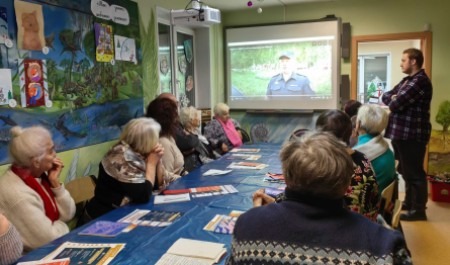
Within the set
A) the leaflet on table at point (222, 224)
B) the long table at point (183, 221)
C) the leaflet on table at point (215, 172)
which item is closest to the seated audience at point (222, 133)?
the leaflet on table at point (215, 172)

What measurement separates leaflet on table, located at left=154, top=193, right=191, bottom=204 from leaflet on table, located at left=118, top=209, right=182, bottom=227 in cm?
20

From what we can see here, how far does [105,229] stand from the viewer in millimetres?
1881

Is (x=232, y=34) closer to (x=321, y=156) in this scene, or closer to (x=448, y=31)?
(x=448, y=31)

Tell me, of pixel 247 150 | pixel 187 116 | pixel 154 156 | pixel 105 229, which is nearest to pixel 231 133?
pixel 247 150

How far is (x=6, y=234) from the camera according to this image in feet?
5.18

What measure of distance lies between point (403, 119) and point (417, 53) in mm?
667

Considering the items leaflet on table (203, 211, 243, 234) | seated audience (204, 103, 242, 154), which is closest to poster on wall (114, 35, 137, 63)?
seated audience (204, 103, 242, 154)

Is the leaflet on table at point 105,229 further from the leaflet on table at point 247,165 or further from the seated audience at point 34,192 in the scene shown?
the leaflet on table at point 247,165

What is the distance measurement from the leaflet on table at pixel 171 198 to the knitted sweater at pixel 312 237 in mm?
1258

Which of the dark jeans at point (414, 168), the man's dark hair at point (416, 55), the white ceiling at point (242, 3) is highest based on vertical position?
the white ceiling at point (242, 3)

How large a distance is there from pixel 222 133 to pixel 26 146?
118 inches

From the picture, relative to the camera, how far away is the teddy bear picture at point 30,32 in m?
2.75

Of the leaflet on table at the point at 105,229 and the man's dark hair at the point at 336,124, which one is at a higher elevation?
the man's dark hair at the point at 336,124

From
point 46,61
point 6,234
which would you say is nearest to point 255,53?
point 46,61
